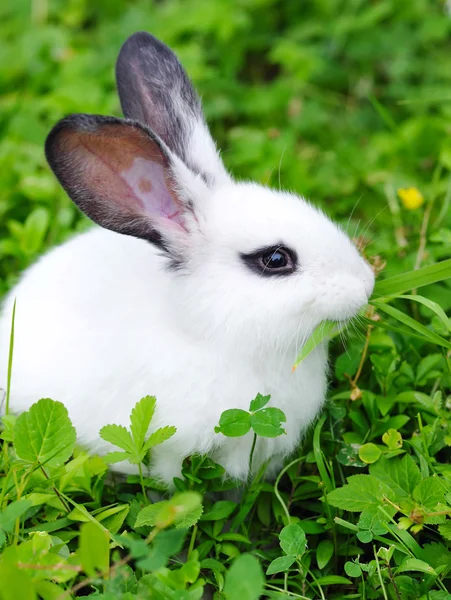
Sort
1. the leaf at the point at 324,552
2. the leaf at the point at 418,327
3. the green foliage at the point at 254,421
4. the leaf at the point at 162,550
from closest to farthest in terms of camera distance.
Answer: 1. the leaf at the point at 162,550
2. the green foliage at the point at 254,421
3. the leaf at the point at 324,552
4. the leaf at the point at 418,327

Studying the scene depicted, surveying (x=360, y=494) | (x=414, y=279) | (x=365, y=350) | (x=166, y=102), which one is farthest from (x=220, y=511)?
(x=166, y=102)

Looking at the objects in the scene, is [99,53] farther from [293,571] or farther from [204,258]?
[293,571]

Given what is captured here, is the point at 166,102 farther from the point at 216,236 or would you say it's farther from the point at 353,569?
the point at 353,569

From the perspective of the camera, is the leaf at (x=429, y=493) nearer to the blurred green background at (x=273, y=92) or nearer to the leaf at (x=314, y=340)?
the leaf at (x=314, y=340)

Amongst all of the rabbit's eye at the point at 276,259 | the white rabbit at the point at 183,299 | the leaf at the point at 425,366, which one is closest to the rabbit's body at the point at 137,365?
the white rabbit at the point at 183,299

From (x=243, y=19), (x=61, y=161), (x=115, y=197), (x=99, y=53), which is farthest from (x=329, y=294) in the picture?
(x=99, y=53)

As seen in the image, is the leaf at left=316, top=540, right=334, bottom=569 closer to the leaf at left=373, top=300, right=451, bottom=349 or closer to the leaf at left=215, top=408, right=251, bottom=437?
the leaf at left=215, top=408, right=251, bottom=437

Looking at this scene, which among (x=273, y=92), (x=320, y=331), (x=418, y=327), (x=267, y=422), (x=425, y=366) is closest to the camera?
(x=267, y=422)
